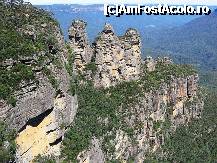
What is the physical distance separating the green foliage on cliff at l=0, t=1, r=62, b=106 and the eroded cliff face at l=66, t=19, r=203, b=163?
13360mm

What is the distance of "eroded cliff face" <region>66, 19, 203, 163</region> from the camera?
6156 cm

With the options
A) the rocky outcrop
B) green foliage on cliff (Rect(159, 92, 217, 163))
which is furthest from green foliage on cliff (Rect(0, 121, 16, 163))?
green foliage on cliff (Rect(159, 92, 217, 163))

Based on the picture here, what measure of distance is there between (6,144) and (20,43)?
29.8 ft

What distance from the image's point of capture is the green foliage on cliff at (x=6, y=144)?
34.2 meters

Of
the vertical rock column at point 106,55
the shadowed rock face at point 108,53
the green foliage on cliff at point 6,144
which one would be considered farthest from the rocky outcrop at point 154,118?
the green foliage on cliff at point 6,144

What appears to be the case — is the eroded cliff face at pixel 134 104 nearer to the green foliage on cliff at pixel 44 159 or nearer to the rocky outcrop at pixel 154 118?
the rocky outcrop at pixel 154 118

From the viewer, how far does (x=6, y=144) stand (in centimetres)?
3541

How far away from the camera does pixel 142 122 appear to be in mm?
68188

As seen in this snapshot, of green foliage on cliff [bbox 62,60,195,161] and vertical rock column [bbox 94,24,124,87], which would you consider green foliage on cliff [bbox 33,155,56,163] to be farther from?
vertical rock column [bbox 94,24,124,87]

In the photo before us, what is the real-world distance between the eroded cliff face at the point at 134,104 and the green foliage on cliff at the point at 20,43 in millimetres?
13360

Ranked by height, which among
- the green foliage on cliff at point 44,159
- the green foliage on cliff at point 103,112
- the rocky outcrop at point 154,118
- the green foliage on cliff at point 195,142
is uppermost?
the green foliage on cliff at point 44,159

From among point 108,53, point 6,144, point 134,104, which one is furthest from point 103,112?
point 6,144

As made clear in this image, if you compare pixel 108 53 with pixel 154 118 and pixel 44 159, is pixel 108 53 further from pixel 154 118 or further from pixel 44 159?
pixel 44 159

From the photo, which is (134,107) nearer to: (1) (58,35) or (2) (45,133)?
(1) (58,35)
